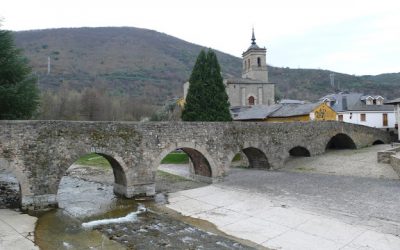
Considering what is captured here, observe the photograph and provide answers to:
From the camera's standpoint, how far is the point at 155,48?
126000 millimetres

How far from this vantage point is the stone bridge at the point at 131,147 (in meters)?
16.8

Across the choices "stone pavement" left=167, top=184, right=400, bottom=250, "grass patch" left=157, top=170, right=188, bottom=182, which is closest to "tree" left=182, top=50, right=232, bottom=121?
"grass patch" left=157, top=170, right=188, bottom=182

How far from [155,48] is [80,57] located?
29102mm

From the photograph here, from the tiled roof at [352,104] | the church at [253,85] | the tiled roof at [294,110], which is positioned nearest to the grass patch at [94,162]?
the tiled roof at [294,110]

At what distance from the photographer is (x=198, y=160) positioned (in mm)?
24875

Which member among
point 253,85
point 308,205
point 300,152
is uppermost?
point 253,85

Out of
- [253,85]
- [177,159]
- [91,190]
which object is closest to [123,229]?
[91,190]

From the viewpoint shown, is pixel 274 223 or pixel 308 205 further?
pixel 308 205

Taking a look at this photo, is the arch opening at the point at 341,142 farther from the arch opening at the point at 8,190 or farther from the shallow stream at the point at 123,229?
the arch opening at the point at 8,190

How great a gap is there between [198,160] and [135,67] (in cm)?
8517

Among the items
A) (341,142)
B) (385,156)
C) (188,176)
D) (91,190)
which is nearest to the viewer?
(91,190)

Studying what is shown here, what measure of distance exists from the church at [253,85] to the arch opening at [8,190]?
34.4 metres

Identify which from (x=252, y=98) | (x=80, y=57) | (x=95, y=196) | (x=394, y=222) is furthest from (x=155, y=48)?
(x=394, y=222)

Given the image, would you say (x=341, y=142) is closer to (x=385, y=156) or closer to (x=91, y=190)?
(x=385, y=156)
